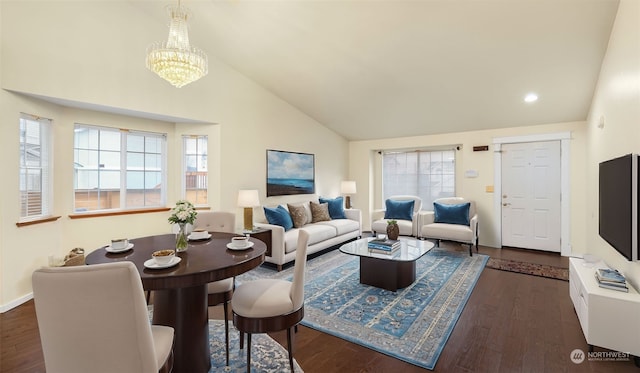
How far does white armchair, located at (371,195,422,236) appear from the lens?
213 inches

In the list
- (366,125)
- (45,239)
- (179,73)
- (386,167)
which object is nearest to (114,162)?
(45,239)

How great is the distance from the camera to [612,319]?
2.10m

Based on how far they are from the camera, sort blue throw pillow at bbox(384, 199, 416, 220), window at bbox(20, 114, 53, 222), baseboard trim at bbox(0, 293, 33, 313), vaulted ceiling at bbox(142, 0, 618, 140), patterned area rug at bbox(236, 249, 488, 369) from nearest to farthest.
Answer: patterned area rug at bbox(236, 249, 488, 369), baseboard trim at bbox(0, 293, 33, 313), vaulted ceiling at bbox(142, 0, 618, 140), window at bbox(20, 114, 53, 222), blue throw pillow at bbox(384, 199, 416, 220)


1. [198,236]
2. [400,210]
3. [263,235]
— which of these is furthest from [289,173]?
[198,236]

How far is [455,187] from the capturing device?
595 centimetres

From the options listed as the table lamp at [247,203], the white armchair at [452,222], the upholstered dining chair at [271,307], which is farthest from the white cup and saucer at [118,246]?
the white armchair at [452,222]

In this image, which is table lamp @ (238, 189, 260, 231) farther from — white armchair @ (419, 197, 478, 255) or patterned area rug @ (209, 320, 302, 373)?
white armchair @ (419, 197, 478, 255)

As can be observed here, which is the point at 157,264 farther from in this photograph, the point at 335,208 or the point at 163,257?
the point at 335,208

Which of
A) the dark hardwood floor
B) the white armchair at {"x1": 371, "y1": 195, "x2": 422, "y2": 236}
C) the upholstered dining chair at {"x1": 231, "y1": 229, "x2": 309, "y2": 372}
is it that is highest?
the white armchair at {"x1": 371, "y1": 195, "x2": 422, "y2": 236}

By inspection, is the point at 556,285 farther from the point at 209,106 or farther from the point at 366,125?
the point at 209,106

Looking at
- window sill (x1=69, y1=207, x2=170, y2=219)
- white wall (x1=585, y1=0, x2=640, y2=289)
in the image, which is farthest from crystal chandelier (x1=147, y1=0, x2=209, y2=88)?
white wall (x1=585, y1=0, x2=640, y2=289)

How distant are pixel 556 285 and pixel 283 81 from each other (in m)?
4.64

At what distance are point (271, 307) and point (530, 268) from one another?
3.97m

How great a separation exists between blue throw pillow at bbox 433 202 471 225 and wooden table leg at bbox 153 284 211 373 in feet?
14.7
